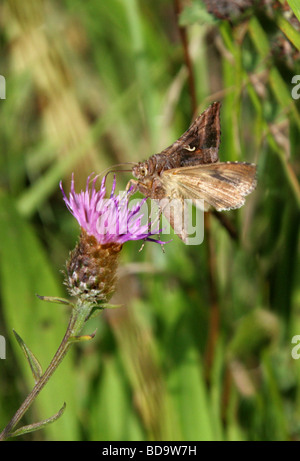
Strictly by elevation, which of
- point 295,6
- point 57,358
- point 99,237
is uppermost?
point 295,6

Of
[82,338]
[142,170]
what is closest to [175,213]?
[142,170]

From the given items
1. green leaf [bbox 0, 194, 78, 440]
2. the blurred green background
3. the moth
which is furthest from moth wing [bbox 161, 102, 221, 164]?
green leaf [bbox 0, 194, 78, 440]

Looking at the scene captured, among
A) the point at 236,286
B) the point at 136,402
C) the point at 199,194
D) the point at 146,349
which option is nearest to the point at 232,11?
the point at 199,194

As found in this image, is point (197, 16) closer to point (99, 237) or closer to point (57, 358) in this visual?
point (99, 237)

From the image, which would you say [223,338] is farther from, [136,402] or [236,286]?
[136,402]

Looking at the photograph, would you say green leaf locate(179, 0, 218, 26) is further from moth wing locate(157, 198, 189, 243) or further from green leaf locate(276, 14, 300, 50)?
moth wing locate(157, 198, 189, 243)

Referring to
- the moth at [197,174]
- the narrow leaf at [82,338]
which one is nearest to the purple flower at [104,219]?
the moth at [197,174]
